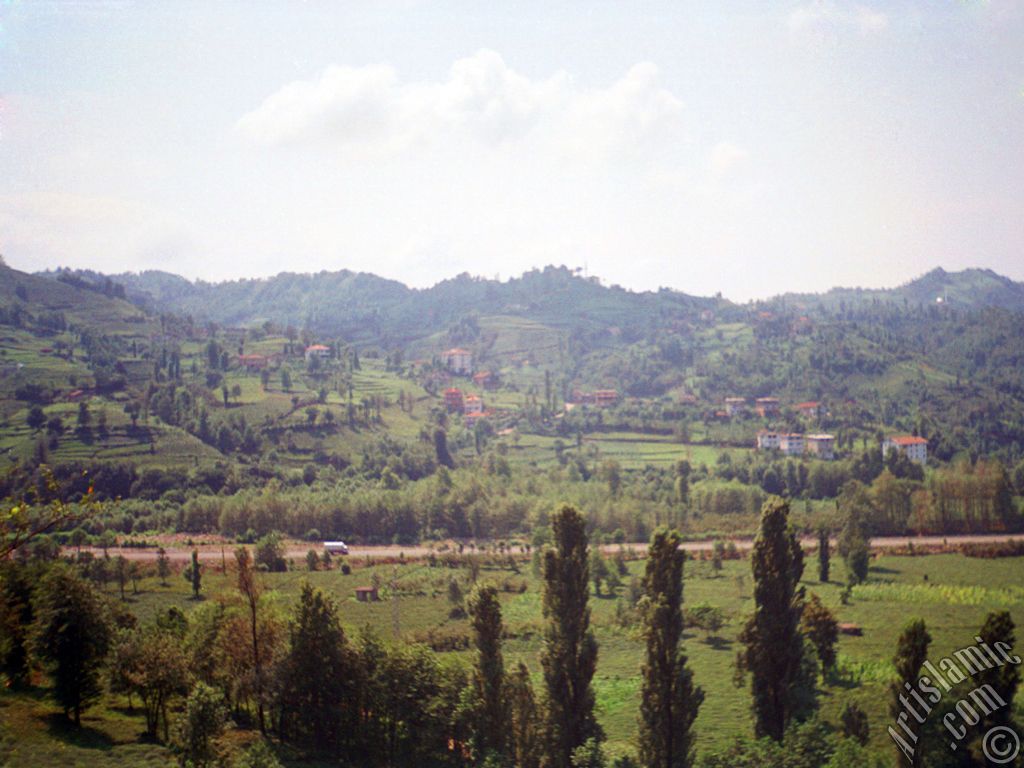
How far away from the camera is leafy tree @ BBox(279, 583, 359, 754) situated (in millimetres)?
26625

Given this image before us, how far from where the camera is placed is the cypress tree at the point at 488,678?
85.8 feet

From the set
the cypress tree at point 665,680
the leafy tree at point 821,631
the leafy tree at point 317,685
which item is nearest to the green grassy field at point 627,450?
the leafy tree at point 821,631

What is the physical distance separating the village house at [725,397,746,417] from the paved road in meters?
67.3

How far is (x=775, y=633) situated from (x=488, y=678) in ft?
32.8

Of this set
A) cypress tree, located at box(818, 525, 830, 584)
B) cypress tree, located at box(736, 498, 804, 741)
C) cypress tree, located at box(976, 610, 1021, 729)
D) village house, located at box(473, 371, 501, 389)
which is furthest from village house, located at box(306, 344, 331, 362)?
cypress tree, located at box(976, 610, 1021, 729)

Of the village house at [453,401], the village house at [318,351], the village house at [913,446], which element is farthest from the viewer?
the village house at [318,351]

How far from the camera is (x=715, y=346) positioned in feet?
628

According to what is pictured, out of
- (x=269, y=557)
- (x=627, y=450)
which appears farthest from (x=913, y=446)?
(x=269, y=557)

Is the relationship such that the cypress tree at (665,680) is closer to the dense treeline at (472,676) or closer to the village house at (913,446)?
the dense treeline at (472,676)

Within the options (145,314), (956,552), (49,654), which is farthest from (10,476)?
(145,314)

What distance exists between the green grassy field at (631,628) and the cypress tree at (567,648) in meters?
1.85

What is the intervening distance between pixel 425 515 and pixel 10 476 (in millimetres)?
34162

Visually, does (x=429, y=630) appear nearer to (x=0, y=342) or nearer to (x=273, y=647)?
(x=273, y=647)

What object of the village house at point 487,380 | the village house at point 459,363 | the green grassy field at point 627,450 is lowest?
the green grassy field at point 627,450
